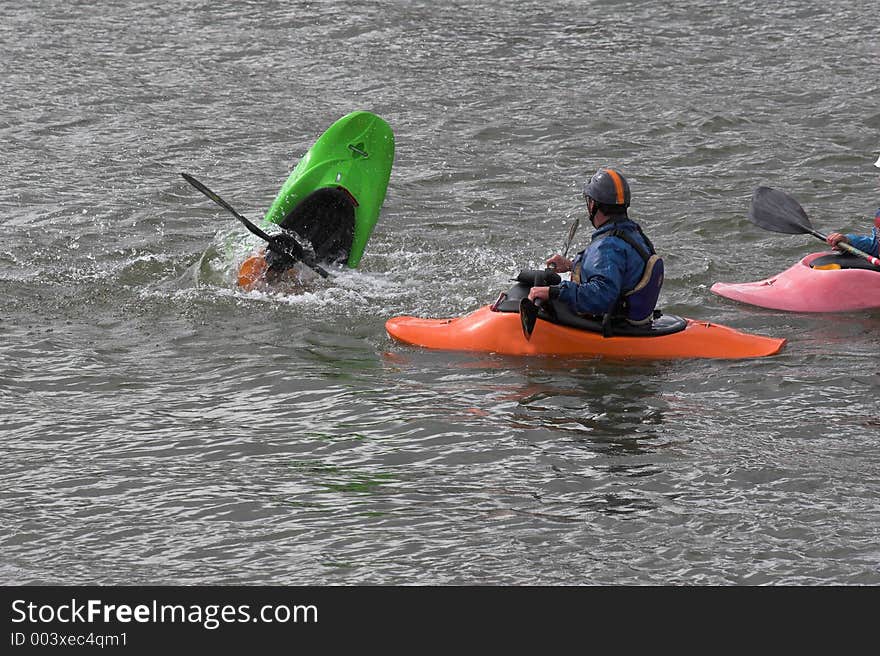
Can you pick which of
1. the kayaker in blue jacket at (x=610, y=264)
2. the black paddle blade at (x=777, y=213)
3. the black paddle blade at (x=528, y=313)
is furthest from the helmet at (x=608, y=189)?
the black paddle blade at (x=777, y=213)

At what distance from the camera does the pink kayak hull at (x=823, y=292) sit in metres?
8.76

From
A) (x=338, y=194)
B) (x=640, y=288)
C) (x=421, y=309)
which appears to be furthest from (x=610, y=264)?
(x=338, y=194)

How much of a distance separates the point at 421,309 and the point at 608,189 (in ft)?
6.43

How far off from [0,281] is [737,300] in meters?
4.79

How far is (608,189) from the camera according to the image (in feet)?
23.9

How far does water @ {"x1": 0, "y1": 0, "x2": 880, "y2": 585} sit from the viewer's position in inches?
225

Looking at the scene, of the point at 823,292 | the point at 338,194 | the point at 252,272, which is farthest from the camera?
the point at 338,194

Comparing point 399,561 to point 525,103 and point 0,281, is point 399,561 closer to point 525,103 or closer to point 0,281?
point 0,281

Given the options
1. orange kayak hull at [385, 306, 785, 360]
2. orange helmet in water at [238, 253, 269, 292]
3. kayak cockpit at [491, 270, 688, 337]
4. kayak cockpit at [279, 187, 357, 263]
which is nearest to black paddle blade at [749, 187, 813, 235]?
orange kayak hull at [385, 306, 785, 360]

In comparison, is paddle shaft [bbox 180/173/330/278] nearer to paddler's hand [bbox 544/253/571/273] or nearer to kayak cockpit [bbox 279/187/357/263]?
kayak cockpit [bbox 279/187/357/263]

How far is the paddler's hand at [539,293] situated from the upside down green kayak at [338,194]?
249cm

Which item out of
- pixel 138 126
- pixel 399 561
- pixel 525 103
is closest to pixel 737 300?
pixel 399 561

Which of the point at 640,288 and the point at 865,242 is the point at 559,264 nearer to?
the point at 640,288

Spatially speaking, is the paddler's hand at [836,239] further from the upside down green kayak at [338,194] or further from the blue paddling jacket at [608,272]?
the upside down green kayak at [338,194]
